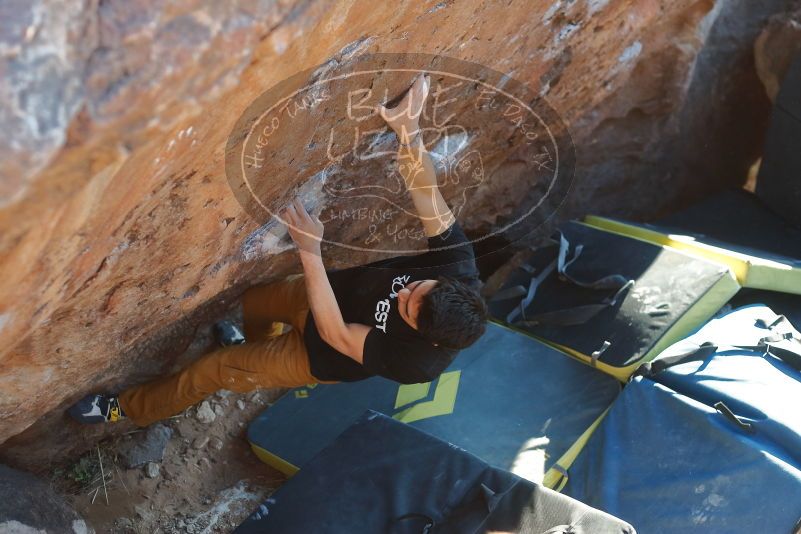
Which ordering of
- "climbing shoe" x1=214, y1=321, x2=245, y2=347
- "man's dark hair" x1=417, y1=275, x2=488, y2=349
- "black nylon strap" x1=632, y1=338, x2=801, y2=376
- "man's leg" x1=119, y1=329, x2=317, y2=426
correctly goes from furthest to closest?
"climbing shoe" x1=214, y1=321, x2=245, y2=347, "black nylon strap" x1=632, y1=338, x2=801, y2=376, "man's leg" x1=119, y1=329, x2=317, y2=426, "man's dark hair" x1=417, y1=275, x2=488, y2=349

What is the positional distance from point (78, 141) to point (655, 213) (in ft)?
13.1

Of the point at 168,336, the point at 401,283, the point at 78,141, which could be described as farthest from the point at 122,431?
the point at 78,141

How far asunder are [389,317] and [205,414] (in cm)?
120

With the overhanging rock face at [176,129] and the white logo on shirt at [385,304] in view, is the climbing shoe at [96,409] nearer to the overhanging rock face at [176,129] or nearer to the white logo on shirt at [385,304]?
the overhanging rock face at [176,129]

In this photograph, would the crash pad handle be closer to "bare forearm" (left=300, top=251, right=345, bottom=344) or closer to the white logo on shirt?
the white logo on shirt

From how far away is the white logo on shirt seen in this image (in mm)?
2475

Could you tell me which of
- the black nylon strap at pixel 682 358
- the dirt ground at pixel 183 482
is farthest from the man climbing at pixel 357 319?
the black nylon strap at pixel 682 358

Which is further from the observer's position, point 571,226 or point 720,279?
point 571,226

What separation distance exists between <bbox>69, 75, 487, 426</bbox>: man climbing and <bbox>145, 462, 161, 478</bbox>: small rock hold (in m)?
0.21

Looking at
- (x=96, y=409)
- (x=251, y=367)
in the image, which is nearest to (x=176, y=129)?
(x=251, y=367)

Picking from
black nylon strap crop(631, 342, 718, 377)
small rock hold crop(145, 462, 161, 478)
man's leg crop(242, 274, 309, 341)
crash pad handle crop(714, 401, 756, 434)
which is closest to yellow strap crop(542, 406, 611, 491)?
black nylon strap crop(631, 342, 718, 377)

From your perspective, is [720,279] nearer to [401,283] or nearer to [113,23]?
[401,283]

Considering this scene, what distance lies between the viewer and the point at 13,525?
7.81 feet

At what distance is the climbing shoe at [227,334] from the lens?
3.26 metres
